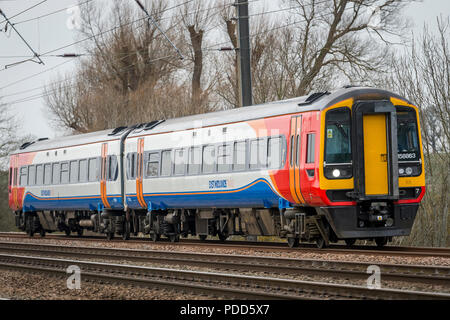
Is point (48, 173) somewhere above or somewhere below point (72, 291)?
above

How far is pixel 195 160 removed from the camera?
20.0 metres

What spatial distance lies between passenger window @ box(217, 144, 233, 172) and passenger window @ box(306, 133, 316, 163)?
3.00 meters

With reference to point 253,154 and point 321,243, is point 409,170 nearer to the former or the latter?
point 321,243

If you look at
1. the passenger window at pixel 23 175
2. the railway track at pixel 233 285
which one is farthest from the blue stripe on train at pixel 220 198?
the passenger window at pixel 23 175

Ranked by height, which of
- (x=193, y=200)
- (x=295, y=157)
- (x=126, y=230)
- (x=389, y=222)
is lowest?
(x=126, y=230)

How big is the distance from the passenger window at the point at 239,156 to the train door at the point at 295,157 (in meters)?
1.85

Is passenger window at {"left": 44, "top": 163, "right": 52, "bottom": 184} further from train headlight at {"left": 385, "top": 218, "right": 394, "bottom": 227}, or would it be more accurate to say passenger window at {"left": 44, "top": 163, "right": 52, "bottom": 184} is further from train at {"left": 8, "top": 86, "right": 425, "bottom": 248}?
train headlight at {"left": 385, "top": 218, "right": 394, "bottom": 227}

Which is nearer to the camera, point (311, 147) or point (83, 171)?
point (311, 147)

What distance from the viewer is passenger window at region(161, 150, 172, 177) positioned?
21.2 m

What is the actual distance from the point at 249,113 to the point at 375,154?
3.44m

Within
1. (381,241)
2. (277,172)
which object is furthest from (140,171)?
(381,241)

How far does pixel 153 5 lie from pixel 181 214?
2760cm

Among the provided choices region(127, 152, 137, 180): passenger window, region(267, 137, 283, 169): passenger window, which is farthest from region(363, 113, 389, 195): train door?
region(127, 152, 137, 180): passenger window
